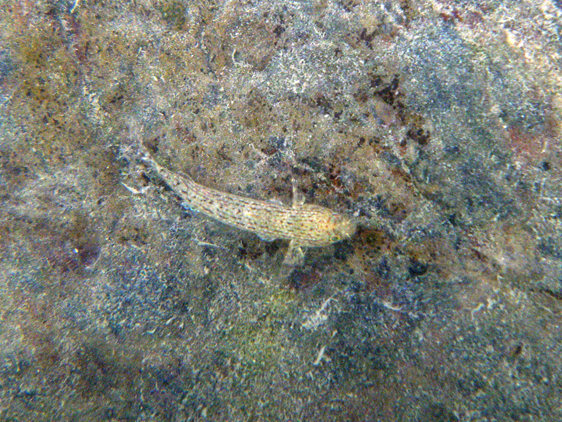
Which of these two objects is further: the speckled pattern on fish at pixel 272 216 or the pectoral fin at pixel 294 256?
the pectoral fin at pixel 294 256

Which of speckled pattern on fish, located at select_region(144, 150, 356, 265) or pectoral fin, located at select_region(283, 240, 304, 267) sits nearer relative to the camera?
speckled pattern on fish, located at select_region(144, 150, 356, 265)

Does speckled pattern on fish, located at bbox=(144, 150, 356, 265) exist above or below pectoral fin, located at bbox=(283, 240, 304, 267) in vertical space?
above

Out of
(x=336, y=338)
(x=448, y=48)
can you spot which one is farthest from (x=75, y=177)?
(x=448, y=48)

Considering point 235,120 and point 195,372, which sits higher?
point 235,120

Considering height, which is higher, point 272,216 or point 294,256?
point 272,216

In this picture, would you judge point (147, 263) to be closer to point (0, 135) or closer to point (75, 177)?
point (75, 177)

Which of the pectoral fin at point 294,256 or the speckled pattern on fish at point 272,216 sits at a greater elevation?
the speckled pattern on fish at point 272,216
